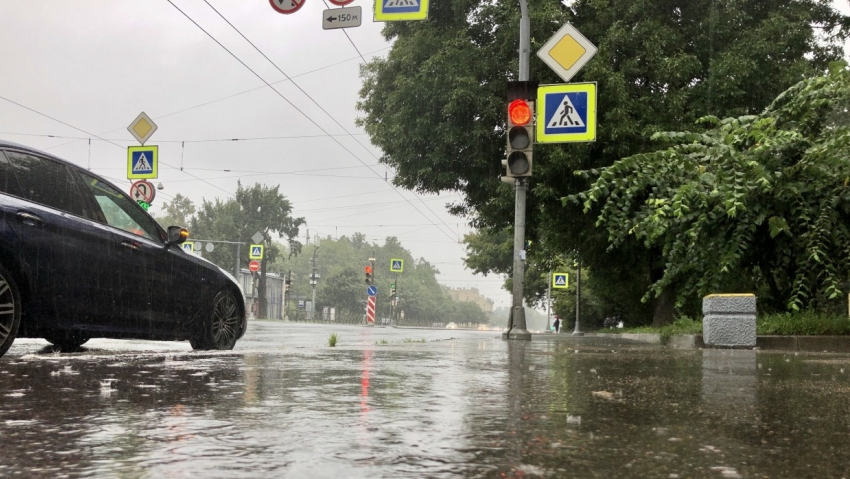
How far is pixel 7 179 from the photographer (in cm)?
613

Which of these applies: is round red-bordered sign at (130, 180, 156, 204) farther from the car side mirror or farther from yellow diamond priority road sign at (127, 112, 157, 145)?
the car side mirror

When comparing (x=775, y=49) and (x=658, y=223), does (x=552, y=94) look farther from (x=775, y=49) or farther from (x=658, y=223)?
(x=775, y=49)

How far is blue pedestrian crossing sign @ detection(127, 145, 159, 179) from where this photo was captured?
18219mm

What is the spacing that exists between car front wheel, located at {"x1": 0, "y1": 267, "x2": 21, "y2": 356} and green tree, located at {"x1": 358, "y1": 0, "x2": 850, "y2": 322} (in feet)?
50.6

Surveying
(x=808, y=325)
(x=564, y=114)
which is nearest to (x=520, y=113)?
(x=564, y=114)

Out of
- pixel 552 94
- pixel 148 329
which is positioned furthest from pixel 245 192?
pixel 148 329

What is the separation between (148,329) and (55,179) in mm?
1481

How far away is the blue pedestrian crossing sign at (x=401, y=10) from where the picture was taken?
1546cm

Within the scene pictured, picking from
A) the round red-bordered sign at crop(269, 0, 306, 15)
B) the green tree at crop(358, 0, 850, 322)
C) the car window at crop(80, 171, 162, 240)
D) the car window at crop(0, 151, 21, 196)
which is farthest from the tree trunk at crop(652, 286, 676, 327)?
the car window at crop(0, 151, 21, 196)

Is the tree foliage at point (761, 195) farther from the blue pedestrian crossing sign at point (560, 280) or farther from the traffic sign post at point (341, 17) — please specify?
the blue pedestrian crossing sign at point (560, 280)

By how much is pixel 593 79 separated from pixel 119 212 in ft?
49.3

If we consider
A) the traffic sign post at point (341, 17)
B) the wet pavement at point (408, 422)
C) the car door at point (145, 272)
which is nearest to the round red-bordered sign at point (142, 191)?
the traffic sign post at point (341, 17)

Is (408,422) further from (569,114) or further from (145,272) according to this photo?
(569,114)

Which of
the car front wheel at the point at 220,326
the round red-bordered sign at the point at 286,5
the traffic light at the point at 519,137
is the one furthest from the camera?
the round red-bordered sign at the point at 286,5
